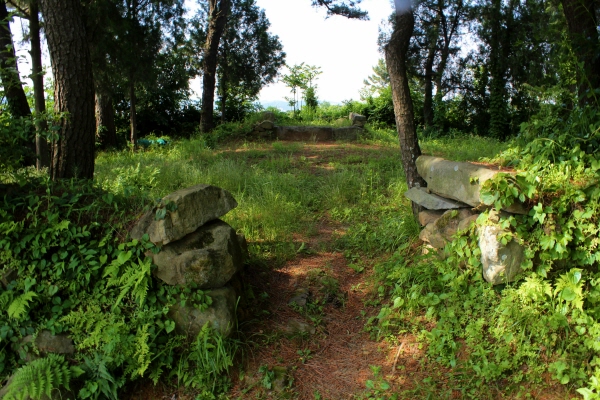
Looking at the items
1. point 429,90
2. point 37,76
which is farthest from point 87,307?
point 429,90

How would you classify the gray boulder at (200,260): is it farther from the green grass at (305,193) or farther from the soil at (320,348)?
the green grass at (305,193)

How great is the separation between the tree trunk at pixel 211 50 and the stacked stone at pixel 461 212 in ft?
34.8

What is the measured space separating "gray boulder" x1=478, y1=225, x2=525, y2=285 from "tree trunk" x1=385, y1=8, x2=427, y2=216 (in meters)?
1.74

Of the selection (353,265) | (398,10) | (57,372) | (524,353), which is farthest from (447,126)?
(57,372)

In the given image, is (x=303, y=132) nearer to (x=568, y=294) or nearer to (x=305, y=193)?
(x=305, y=193)

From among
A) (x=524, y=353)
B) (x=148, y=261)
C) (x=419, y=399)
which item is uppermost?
(x=148, y=261)

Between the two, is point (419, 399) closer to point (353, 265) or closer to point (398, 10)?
A: point (353, 265)

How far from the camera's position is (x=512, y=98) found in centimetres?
1678

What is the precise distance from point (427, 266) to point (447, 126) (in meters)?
14.2

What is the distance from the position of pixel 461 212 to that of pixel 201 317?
2.53 m

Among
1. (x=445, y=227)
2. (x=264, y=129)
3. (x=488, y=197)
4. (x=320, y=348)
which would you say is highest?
(x=264, y=129)

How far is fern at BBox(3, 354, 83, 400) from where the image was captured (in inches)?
125

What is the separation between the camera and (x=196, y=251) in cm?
368

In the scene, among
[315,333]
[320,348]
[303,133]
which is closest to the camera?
[320,348]
